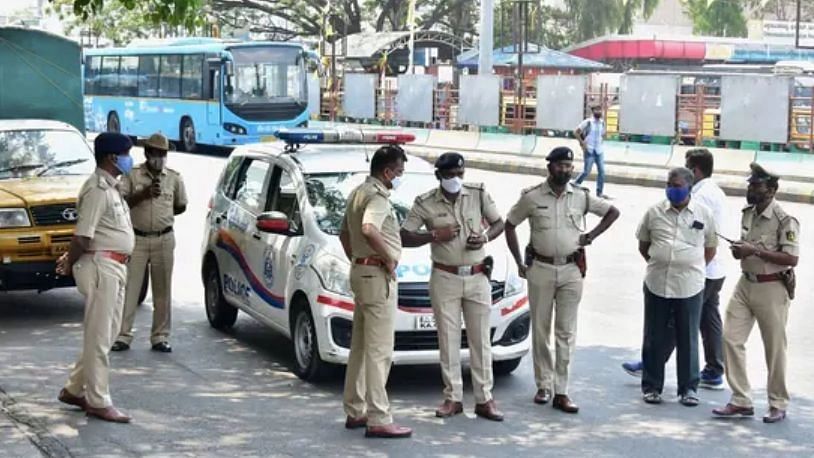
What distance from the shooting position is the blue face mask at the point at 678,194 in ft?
28.5

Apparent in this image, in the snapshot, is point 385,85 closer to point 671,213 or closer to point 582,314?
point 582,314

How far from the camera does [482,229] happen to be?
848cm

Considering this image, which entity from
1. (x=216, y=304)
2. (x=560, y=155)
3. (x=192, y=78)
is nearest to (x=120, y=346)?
(x=216, y=304)

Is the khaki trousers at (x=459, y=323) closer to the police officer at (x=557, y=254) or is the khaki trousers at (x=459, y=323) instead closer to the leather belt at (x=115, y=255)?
the police officer at (x=557, y=254)

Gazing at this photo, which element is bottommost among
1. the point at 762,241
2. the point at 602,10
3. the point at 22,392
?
the point at 22,392

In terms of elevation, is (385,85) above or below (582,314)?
above

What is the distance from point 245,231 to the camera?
10.8 meters

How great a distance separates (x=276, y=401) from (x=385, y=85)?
33.8m

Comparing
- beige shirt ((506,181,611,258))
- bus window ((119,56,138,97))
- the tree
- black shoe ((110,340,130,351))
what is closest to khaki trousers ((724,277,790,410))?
beige shirt ((506,181,611,258))

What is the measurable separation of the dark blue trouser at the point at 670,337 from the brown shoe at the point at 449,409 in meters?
1.38

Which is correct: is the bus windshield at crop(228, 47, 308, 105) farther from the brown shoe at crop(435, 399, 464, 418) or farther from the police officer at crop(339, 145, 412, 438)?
the police officer at crop(339, 145, 412, 438)

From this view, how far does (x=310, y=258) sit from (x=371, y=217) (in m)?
1.79

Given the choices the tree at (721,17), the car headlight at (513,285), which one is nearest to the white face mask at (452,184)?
the car headlight at (513,285)

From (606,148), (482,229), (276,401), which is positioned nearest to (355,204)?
(482,229)
